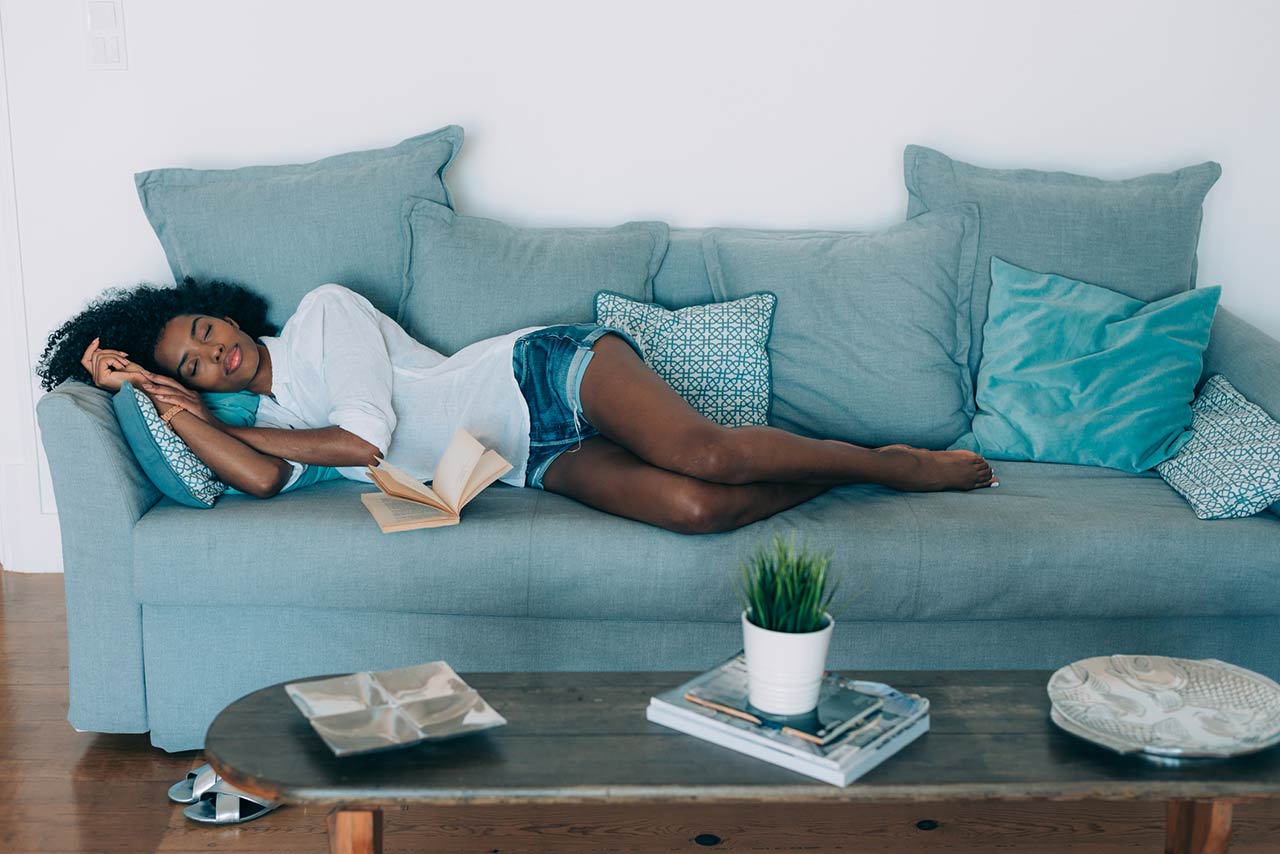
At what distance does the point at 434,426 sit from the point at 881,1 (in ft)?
5.29

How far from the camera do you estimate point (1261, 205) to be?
3033mm

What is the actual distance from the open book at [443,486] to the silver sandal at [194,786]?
516 mm

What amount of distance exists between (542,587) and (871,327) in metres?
1.04

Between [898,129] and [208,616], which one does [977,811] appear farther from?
[898,129]

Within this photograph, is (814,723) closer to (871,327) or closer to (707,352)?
(707,352)

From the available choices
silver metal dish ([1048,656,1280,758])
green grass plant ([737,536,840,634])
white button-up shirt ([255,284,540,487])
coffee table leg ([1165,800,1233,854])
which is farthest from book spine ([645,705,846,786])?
white button-up shirt ([255,284,540,487])

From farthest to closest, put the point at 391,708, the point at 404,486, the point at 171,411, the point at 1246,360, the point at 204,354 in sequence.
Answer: the point at 1246,360 < the point at 204,354 < the point at 171,411 < the point at 404,486 < the point at 391,708

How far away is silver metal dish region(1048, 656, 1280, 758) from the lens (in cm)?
133

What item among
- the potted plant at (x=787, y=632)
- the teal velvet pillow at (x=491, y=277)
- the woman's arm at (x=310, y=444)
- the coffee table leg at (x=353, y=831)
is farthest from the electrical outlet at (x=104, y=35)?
the potted plant at (x=787, y=632)

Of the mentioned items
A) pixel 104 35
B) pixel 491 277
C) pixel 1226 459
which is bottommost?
pixel 1226 459

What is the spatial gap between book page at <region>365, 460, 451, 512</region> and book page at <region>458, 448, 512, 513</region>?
49 mm

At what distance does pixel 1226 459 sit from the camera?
2.23m

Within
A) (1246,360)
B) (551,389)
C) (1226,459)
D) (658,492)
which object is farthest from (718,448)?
(1246,360)

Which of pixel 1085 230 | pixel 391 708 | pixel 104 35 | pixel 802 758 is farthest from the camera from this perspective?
pixel 104 35
